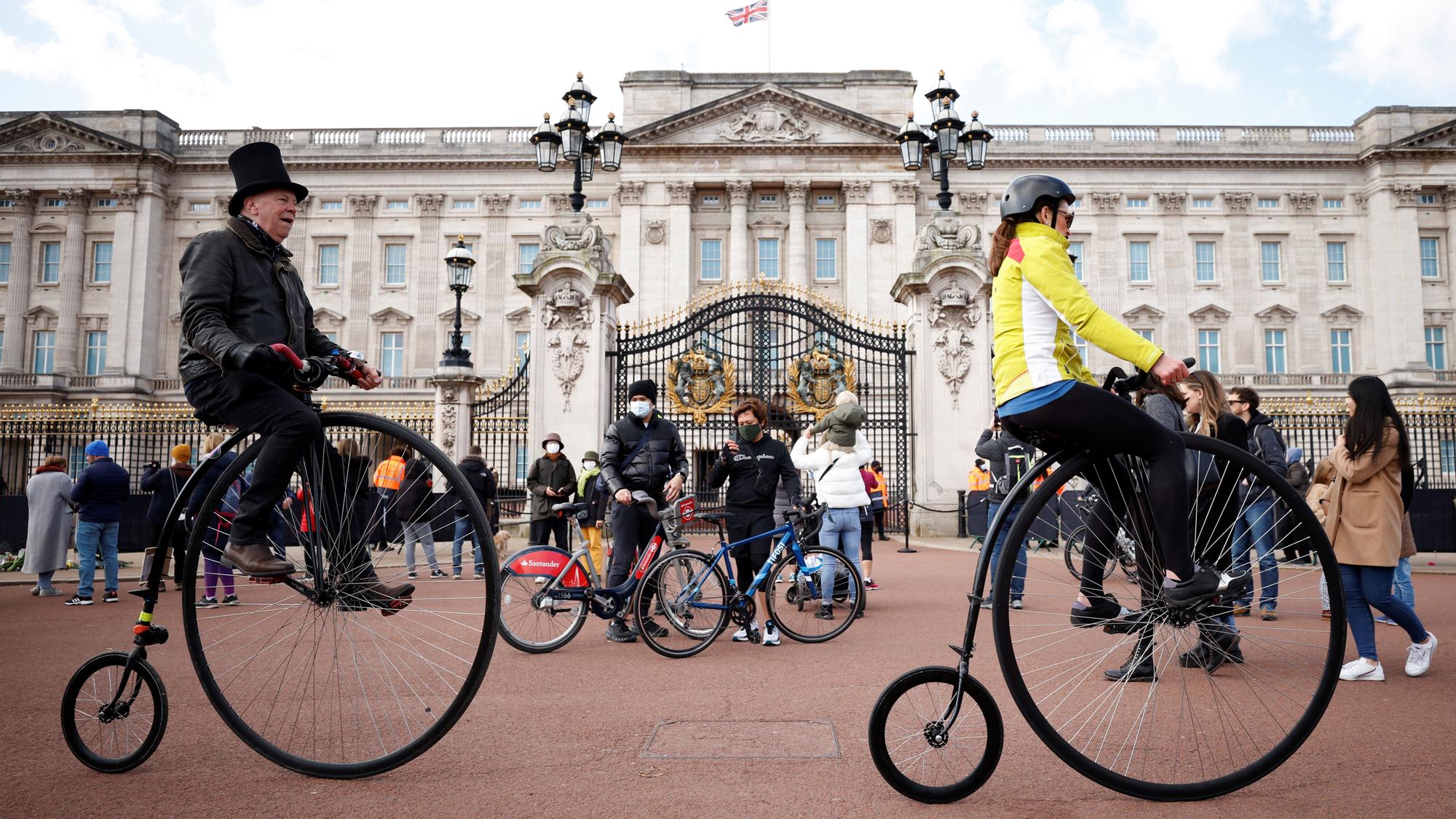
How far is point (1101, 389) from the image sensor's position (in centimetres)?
354

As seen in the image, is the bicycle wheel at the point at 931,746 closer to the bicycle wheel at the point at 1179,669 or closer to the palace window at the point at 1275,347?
the bicycle wheel at the point at 1179,669

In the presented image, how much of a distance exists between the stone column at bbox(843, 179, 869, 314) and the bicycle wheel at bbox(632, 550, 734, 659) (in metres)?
39.2

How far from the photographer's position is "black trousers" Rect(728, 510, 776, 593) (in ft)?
26.5

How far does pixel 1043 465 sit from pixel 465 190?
51.3 m

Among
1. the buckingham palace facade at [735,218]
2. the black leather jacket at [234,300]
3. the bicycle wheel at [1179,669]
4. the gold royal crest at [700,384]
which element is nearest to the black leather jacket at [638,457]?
the bicycle wheel at [1179,669]

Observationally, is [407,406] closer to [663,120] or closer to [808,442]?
[808,442]

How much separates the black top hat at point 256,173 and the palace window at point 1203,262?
53.5 metres

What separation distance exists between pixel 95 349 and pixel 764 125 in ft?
124

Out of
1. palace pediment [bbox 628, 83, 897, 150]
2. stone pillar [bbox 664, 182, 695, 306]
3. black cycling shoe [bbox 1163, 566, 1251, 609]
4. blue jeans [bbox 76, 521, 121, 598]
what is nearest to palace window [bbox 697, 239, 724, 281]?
stone pillar [bbox 664, 182, 695, 306]

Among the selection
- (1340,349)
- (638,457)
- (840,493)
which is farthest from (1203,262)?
Answer: (638,457)

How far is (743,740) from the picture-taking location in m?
4.48

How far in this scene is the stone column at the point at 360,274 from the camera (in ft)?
163

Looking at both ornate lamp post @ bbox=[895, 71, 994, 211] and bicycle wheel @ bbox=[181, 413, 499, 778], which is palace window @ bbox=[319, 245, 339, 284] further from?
bicycle wheel @ bbox=[181, 413, 499, 778]

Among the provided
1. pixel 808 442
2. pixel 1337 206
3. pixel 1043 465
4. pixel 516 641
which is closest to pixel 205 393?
pixel 1043 465
